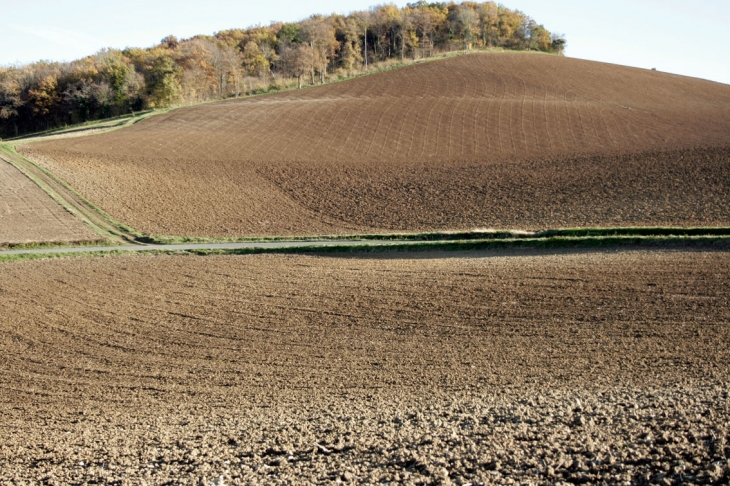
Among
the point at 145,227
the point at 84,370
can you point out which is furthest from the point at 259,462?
the point at 145,227

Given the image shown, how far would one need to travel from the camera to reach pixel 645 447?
23.9 feet

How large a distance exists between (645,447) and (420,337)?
7242mm

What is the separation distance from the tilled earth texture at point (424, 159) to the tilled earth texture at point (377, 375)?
38.3 feet

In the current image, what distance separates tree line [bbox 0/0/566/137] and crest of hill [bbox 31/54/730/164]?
1845 cm

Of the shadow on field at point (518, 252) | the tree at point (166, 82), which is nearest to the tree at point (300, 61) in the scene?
the tree at point (166, 82)

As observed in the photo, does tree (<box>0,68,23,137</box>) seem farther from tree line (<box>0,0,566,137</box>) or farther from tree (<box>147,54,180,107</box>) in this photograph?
tree (<box>147,54,180,107</box>)

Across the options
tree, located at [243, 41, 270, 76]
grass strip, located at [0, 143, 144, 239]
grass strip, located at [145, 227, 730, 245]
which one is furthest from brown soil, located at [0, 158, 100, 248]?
tree, located at [243, 41, 270, 76]

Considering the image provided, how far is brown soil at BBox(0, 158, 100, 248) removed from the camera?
30750mm

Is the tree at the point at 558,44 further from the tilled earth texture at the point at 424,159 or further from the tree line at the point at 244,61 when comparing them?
the tilled earth texture at the point at 424,159

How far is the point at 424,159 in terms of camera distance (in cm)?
4481

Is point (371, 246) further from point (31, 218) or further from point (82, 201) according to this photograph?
point (82, 201)

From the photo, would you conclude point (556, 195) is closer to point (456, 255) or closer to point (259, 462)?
point (456, 255)

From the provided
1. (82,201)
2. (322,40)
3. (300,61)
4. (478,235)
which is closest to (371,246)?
(478,235)

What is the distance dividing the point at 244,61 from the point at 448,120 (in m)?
63.2
